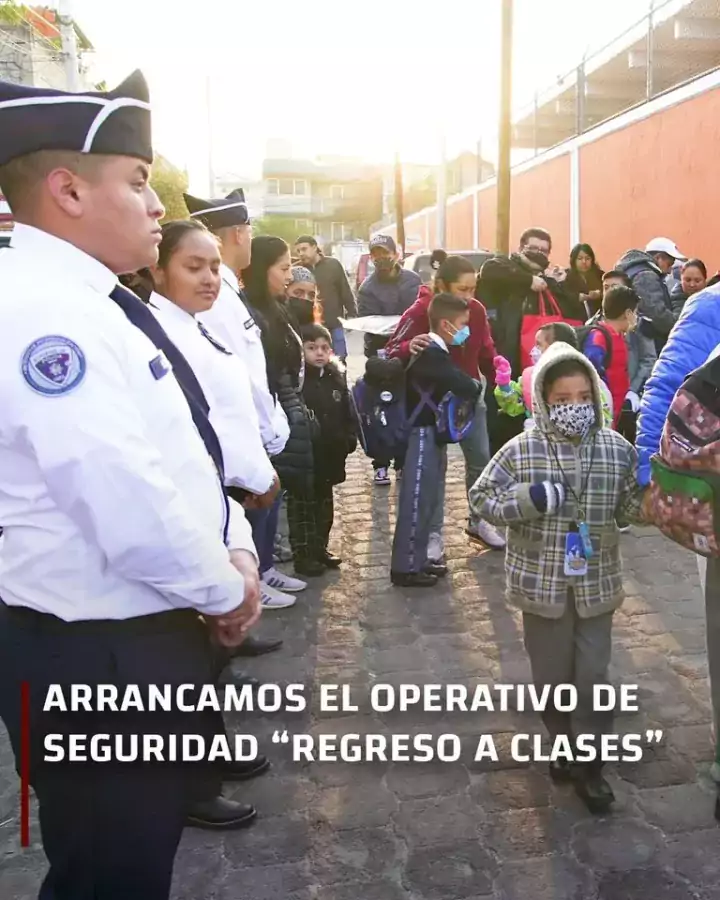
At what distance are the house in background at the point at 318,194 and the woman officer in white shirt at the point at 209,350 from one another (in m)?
76.5

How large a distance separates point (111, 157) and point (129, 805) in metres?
1.21

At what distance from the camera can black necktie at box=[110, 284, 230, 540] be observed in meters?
1.66

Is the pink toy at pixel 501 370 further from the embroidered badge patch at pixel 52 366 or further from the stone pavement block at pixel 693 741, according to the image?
the embroidered badge patch at pixel 52 366

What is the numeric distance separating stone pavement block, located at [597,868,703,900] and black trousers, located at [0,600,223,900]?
1448 millimetres

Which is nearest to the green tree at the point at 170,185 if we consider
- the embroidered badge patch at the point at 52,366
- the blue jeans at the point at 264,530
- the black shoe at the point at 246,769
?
the blue jeans at the point at 264,530

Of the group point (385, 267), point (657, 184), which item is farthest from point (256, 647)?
point (657, 184)

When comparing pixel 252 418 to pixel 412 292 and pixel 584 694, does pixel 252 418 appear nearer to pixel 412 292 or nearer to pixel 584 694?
pixel 584 694

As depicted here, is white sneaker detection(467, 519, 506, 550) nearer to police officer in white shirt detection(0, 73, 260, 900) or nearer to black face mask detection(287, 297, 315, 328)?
black face mask detection(287, 297, 315, 328)

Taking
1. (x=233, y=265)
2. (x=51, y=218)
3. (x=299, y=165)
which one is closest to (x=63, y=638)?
(x=51, y=218)

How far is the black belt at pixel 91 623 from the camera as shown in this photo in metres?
1.57

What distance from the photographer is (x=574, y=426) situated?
292 centimetres

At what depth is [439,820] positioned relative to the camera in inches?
112

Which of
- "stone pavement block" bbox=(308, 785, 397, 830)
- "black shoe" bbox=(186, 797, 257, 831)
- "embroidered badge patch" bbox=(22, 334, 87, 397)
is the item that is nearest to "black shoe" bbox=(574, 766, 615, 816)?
"stone pavement block" bbox=(308, 785, 397, 830)

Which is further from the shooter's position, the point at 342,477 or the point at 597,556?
the point at 342,477
